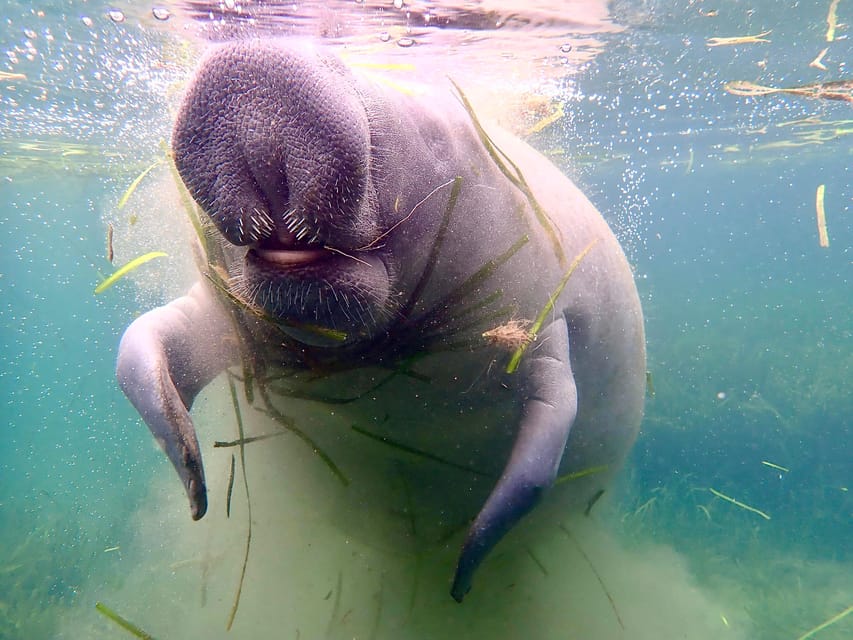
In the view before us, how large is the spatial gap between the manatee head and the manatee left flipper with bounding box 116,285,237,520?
2.86ft

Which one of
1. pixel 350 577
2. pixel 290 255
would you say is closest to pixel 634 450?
pixel 350 577

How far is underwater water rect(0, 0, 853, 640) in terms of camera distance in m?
3.97

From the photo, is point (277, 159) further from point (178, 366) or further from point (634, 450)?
point (634, 450)

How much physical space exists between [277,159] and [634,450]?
5.02m

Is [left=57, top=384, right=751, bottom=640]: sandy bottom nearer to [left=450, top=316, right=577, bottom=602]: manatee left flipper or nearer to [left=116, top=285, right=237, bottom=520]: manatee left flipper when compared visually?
[left=116, top=285, right=237, bottom=520]: manatee left flipper

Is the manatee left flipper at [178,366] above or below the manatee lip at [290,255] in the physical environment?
below

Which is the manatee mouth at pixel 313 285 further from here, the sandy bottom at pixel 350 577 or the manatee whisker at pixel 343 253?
the sandy bottom at pixel 350 577

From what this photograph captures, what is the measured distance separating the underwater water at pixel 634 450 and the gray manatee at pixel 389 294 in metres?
0.53

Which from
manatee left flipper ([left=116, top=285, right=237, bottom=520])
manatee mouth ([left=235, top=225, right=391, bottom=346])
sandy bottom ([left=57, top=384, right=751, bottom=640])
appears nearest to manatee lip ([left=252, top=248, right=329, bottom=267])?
manatee mouth ([left=235, top=225, right=391, bottom=346])

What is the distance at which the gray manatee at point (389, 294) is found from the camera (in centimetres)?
172

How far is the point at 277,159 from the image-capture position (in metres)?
1.69

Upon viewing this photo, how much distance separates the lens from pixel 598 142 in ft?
66.4

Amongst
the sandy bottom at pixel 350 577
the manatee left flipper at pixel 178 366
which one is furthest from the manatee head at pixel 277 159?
the sandy bottom at pixel 350 577

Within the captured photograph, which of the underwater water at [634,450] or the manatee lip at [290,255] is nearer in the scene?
the manatee lip at [290,255]
